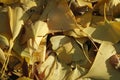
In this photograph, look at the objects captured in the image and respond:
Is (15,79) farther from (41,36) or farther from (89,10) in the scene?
(89,10)

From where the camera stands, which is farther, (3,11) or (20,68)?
(3,11)

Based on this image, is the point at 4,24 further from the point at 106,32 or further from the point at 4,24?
the point at 106,32

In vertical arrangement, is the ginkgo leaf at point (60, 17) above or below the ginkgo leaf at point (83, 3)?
below

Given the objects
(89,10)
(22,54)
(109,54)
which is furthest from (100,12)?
(22,54)

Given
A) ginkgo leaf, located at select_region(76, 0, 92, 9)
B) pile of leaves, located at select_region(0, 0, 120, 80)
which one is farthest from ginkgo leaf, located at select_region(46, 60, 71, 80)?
ginkgo leaf, located at select_region(76, 0, 92, 9)

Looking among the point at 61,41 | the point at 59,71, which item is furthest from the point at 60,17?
the point at 59,71

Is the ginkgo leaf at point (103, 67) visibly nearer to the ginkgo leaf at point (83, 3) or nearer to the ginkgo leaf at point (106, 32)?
→ the ginkgo leaf at point (106, 32)

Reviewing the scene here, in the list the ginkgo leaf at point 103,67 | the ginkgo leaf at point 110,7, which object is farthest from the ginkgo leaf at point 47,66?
the ginkgo leaf at point 110,7
